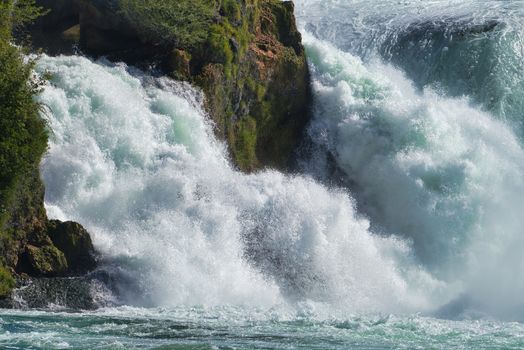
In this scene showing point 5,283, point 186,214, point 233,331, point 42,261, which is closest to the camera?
point 233,331

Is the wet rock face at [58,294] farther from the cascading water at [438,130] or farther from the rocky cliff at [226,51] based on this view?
the cascading water at [438,130]

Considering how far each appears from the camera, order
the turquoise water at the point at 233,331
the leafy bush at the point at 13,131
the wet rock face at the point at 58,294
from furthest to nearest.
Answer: the leafy bush at the point at 13,131 < the wet rock face at the point at 58,294 < the turquoise water at the point at 233,331

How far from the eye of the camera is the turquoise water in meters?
22.0

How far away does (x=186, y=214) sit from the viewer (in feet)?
97.7

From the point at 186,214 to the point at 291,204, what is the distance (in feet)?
10.7

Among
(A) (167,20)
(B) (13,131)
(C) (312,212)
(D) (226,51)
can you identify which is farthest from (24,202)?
(D) (226,51)

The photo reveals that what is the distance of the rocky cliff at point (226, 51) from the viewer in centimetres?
A: 3466

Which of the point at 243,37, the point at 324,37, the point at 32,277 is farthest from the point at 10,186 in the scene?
the point at 324,37

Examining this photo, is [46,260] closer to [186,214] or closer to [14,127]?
[14,127]

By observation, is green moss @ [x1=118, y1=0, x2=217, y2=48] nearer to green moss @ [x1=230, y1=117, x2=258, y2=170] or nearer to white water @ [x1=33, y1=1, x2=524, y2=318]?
white water @ [x1=33, y1=1, x2=524, y2=318]

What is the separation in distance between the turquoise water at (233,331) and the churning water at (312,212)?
0.07 m

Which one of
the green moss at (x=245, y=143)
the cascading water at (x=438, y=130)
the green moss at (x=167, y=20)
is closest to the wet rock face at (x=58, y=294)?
the green moss at (x=167, y=20)

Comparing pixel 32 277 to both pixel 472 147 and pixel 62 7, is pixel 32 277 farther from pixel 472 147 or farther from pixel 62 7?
pixel 472 147

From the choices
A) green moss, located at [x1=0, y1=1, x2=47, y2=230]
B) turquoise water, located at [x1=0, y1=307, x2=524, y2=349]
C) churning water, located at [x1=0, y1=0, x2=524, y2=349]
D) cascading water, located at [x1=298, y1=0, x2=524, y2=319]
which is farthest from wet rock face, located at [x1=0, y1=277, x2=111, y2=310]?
cascading water, located at [x1=298, y1=0, x2=524, y2=319]
